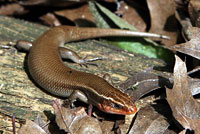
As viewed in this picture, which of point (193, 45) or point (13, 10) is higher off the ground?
point (193, 45)

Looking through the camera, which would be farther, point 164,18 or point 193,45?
point 164,18

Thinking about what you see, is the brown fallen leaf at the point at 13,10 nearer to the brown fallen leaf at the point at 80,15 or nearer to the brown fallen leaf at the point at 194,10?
the brown fallen leaf at the point at 80,15

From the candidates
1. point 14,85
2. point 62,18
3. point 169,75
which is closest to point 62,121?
point 14,85

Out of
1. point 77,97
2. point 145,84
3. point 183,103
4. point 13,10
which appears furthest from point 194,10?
point 13,10

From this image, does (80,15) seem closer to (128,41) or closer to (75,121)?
(128,41)

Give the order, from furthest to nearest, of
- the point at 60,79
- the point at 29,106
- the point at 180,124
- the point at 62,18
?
the point at 62,18
the point at 60,79
the point at 29,106
the point at 180,124

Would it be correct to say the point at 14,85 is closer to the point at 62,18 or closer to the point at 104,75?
the point at 104,75

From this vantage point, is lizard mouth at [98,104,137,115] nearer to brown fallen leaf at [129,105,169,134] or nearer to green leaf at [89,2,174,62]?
brown fallen leaf at [129,105,169,134]
